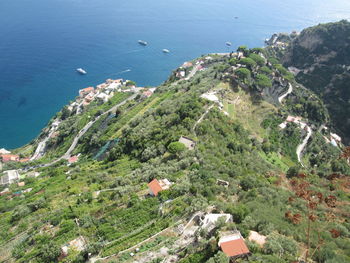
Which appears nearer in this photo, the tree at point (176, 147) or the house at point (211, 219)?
the house at point (211, 219)

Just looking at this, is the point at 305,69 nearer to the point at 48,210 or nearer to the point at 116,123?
the point at 116,123

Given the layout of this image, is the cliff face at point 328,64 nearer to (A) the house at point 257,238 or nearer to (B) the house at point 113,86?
(B) the house at point 113,86

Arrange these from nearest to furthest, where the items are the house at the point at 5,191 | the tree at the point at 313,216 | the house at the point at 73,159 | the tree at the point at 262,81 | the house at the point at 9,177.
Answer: the tree at the point at 313,216 → the house at the point at 5,191 → the house at the point at 9,177 → the house at the point at 73,159 → the tree at the point at 262,81

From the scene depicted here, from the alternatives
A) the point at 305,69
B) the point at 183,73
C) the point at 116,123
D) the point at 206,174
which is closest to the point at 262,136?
the point at 206,174

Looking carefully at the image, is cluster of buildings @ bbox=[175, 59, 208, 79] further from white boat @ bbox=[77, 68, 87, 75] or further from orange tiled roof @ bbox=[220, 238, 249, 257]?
orange tiled roof @ bbox=[220, 238, 249, 257]

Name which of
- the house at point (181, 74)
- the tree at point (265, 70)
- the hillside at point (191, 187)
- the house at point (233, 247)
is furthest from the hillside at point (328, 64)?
the house at point (233, 247)

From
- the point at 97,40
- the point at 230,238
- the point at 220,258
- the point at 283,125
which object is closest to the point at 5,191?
the point at 230,238
